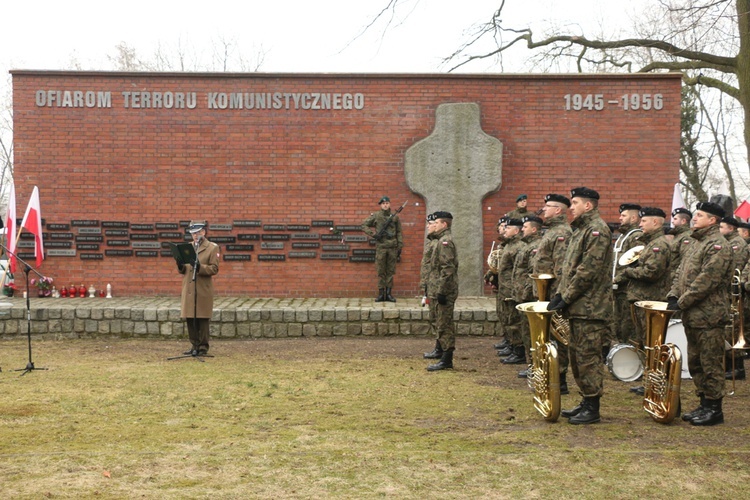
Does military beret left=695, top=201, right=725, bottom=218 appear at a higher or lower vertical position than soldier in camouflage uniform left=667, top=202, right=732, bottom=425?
higher

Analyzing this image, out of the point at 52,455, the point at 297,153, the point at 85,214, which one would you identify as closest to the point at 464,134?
the point at 297,153

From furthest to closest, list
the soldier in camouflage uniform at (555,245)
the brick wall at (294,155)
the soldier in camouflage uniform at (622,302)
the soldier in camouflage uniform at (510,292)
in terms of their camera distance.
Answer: the brick wall at (294,155) → the soldier in camouflage uniform at (510,292) → the soldier in camouflage uniform at (622,302) → the soldier in camouflage uniform at (555,245)

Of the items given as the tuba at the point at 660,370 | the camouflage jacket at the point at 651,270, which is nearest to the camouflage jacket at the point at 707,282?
the tuba at the point at 660,370

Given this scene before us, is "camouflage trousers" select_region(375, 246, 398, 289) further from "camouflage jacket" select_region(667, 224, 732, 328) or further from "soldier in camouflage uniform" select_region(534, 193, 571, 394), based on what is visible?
"camouflage jacket" select_region(667, 224, 732, 328)

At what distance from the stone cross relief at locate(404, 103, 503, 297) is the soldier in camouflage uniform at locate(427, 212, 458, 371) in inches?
199

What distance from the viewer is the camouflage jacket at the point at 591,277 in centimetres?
694

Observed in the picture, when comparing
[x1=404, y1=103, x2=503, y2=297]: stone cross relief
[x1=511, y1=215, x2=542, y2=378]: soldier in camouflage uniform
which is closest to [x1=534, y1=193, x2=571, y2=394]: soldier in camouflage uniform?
[x1=511, y1=215, x2=542, y2=378]: soldier in camouflage uniform

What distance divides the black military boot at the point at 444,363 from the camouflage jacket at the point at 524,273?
1112 mm

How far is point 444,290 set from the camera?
32.8ft

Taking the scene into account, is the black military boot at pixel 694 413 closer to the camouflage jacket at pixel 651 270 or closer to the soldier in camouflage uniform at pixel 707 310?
the soldier in camouflage uniform at pixel 707 310

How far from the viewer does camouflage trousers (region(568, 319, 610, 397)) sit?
701 centimetres

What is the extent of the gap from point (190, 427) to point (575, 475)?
11.0 feet

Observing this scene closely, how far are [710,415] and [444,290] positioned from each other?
148 inches

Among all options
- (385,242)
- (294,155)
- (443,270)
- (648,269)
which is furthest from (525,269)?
(294,155)
